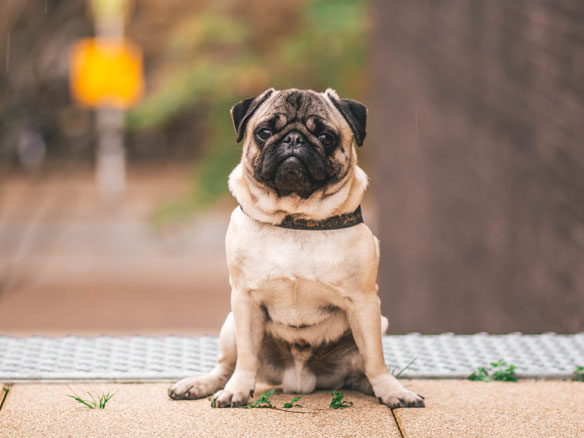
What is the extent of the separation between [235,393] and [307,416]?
0.30 meters

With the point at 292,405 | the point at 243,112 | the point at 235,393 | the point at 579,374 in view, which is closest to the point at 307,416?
the point at 292,405

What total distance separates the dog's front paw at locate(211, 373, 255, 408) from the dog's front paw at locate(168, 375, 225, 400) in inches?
5.4

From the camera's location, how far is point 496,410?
9.55 feet

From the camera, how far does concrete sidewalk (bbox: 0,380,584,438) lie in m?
2.66

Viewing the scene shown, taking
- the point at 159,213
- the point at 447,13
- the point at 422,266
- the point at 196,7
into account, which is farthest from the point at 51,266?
the point at 447,13

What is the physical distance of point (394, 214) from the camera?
9984 millimetres

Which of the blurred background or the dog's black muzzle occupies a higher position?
the dog's black muzzle

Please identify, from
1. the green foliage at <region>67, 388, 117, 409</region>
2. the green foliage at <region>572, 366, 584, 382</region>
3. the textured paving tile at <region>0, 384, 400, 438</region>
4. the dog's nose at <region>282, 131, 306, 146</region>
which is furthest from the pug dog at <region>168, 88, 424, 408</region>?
the green foliage at <region>572, 366, 584, 382</region>

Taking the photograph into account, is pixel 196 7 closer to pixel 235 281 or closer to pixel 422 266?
pixel 422 266

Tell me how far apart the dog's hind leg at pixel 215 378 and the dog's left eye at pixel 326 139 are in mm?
815

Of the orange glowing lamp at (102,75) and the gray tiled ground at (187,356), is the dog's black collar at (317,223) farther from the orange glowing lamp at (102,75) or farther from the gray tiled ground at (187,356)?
the orange glowing lamp at (102,75)

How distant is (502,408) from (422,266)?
18.5ft

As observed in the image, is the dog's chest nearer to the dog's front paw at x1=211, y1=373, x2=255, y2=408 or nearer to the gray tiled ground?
the dog's front paw at x1=211, y1=373, x2=255, y2=408

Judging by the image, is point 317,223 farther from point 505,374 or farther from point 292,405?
point 505,374
